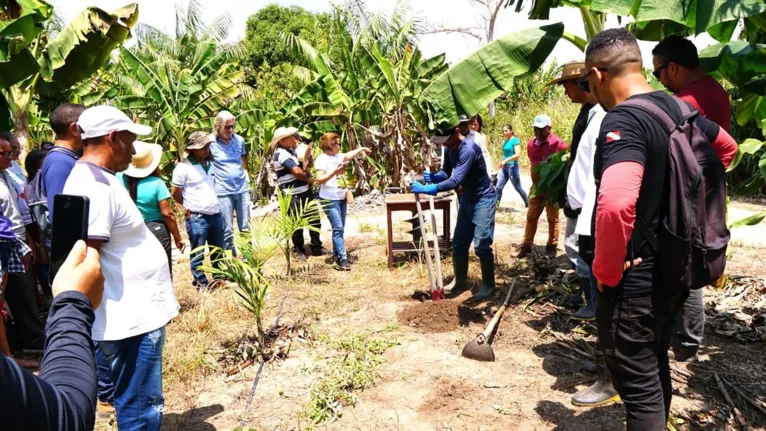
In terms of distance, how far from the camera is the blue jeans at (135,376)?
8.30 ft

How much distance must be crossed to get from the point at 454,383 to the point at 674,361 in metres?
1.73

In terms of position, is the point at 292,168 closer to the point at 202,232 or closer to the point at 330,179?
the point at 330,179

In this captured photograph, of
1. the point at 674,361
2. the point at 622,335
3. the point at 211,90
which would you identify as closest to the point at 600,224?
the point at 622,335

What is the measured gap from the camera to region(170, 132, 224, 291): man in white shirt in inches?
229

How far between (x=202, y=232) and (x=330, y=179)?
6.21ft

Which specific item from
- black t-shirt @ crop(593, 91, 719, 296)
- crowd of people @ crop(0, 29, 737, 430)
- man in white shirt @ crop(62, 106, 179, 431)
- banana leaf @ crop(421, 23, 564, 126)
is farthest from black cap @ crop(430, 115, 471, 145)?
man in white shirt @ crop(62, 106, 179, 431)

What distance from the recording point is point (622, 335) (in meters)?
2.42

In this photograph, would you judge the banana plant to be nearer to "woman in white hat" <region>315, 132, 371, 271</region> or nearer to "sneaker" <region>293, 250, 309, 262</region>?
"woman in white hat" <region>315, 132, 371, 271</region>

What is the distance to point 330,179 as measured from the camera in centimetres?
717

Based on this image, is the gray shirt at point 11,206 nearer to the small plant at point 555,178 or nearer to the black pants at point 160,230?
the black pants at point 160,230

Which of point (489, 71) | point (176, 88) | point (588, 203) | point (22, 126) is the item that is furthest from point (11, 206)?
point (176, 88)

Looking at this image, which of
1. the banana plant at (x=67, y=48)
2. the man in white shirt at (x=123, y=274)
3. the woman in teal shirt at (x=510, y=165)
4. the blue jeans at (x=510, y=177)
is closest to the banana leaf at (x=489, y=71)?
the man in white shirt at (x=123, y=274)

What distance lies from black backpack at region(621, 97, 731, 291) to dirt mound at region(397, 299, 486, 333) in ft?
9.36

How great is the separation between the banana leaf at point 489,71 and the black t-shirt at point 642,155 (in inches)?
108
